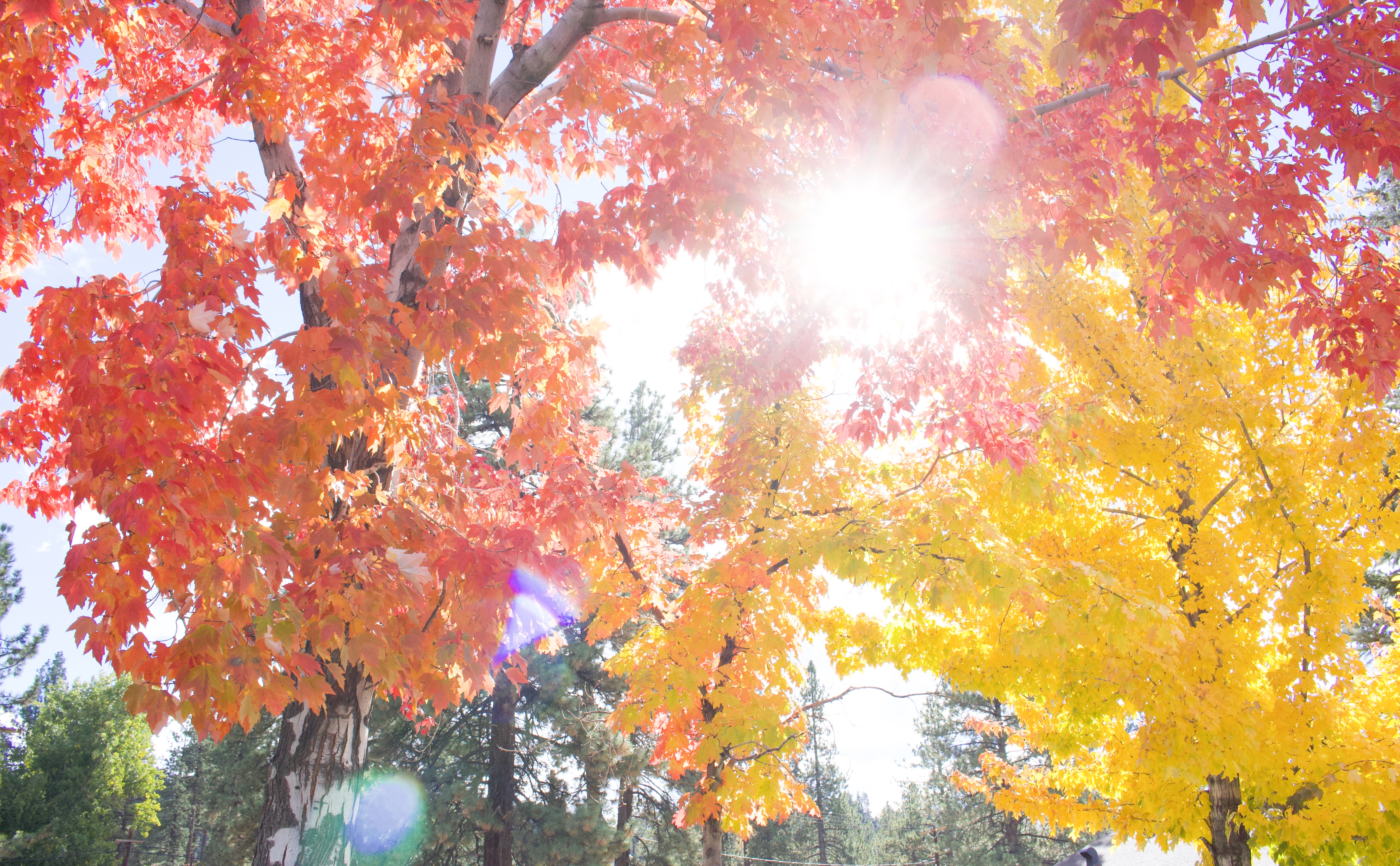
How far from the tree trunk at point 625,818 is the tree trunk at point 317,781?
13248mm

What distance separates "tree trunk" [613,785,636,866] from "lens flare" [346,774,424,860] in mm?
4421

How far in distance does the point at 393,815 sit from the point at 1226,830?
15.0 meters

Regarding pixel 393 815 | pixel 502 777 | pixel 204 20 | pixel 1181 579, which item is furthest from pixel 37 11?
pixel 393 815

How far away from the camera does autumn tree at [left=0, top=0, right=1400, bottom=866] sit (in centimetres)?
281

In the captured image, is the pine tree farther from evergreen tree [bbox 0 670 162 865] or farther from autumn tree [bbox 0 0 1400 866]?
evergreen tree [bbox 0 670 162 865]

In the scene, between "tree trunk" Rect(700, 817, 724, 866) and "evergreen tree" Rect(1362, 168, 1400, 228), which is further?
"evergreen tree" Rect(1362, 168, 1400, 228)

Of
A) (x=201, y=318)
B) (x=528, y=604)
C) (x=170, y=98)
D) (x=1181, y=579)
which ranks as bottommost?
(x=528, y=604)

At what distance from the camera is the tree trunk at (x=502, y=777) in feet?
47.8

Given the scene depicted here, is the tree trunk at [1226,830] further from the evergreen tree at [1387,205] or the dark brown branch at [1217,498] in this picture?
the evergreen tree at [1387,205]

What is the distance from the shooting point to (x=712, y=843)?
27.1ft

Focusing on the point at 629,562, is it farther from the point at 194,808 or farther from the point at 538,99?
the point at 194,808

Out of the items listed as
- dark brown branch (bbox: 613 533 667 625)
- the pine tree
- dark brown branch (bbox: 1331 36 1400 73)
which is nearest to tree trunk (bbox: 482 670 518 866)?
the pine tree

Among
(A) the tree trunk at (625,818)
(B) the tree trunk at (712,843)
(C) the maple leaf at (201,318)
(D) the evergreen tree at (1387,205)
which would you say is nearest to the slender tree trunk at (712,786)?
(B) the tree trunk at (712,843)

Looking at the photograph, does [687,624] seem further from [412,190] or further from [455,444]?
[412,190]
